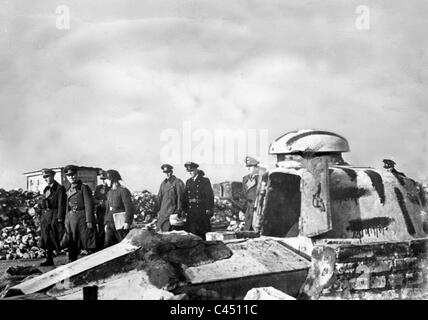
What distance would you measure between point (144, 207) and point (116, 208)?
2.21m

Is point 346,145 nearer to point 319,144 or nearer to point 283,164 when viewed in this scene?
point 319,144

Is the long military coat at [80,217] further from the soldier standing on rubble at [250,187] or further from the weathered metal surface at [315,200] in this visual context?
the weathered metal surface at [315,200]

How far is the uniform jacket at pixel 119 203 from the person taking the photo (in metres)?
6.80

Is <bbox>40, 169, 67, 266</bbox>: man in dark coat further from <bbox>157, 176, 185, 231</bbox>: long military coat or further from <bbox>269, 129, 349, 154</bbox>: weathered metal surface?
<bbox>269, 129, 349, 154</bbox>: weathered metal surface

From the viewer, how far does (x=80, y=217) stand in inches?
263

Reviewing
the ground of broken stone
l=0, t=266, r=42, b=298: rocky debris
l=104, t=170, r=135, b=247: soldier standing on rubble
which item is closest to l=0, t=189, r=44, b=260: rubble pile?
the ground of broken stone

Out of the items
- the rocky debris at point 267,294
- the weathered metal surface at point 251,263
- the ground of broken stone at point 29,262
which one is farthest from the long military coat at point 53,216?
the rocky debris at point 267,294

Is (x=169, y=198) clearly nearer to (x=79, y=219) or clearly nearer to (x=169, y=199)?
(x=169, y=199)

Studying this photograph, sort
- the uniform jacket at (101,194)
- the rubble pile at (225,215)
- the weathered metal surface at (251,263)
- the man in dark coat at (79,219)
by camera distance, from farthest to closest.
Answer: the rubble pile at (225,215) < the uniform jacket at (101,194) < the man in dark coat at (79,219) < the weathered metal surface at (251,263)

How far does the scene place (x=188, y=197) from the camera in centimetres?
690

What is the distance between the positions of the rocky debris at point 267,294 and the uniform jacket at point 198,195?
188 cm

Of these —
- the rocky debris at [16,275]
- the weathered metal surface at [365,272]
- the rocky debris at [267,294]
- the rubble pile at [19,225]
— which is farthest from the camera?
the rubble pile at [19,225]
